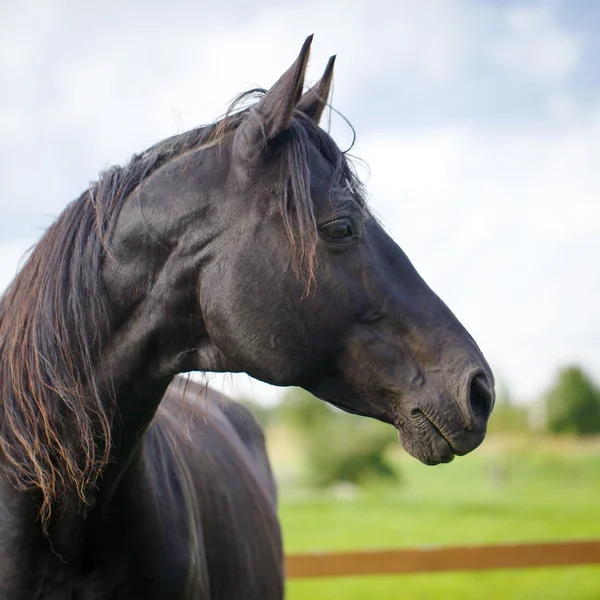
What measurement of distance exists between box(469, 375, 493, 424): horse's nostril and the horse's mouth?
0.11 metres

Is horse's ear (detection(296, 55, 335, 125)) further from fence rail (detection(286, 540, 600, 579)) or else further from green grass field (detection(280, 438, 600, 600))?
green grass field (detection(280, 438, 600, 600))

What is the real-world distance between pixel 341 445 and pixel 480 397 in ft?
47.9

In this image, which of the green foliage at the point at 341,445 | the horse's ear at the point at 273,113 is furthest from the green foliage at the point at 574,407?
the horse's ear at the point at 273,113

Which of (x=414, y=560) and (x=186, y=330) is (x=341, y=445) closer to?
(x=414, y=560)

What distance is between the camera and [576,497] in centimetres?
1359

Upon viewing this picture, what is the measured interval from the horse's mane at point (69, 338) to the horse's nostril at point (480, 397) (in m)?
0.54

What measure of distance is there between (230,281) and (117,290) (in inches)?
14.0

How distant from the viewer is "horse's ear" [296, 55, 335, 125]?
2068mm

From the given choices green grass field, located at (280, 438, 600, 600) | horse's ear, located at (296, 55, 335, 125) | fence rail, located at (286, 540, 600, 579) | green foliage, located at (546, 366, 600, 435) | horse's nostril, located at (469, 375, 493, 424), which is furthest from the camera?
green foliage, located at (546, 366, 600, 435)

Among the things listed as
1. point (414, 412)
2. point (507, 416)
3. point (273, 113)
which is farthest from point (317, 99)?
point (507, 416)

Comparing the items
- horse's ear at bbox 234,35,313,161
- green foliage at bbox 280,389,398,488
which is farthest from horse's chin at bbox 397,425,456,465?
green foliage at bbox 280,389,398,488

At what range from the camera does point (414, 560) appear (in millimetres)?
5543

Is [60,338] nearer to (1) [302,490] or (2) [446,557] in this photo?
(2) [446,557]

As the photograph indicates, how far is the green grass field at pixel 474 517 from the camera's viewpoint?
7.17 m
